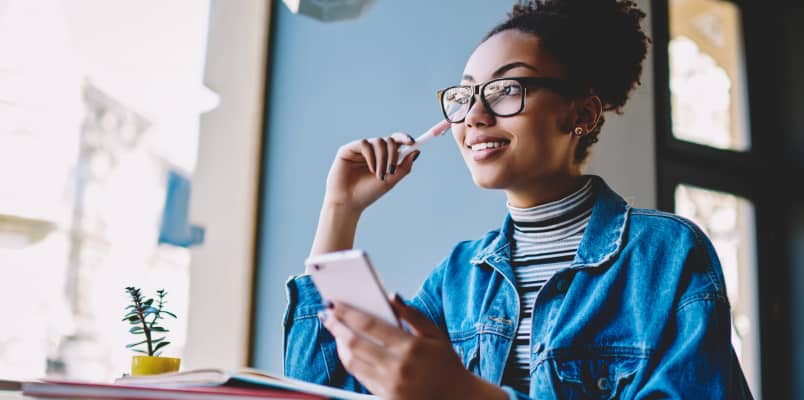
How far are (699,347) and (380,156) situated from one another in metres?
0.53

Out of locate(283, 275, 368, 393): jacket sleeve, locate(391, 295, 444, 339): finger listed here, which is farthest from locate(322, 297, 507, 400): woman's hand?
locate(283, 275, 368, 393): jacket sleeve

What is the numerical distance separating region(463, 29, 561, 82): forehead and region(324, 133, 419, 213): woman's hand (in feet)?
0.51

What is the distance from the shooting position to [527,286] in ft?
3.57

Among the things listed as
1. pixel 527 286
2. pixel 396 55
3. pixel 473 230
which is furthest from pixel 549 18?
pixel 396 55

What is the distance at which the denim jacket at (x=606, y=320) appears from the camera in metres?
0.86

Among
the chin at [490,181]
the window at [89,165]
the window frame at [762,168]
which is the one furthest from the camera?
the window frame at [762,168]

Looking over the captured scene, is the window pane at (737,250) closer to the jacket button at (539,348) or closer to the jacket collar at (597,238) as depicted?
the jacket collar at (597,238)

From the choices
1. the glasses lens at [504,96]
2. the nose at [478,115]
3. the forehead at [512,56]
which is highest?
the forehead at [512,56]

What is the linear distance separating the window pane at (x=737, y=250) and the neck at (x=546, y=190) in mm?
1296

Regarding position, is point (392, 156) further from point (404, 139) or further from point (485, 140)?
point (485, 140)

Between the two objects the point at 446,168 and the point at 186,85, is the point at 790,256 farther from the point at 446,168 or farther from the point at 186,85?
the point at 186,85

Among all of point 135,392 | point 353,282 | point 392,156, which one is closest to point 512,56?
point 392,156

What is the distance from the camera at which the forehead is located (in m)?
1.08

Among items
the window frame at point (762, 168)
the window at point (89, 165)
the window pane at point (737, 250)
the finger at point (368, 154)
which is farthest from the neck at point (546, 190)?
the window pane at point (737, 250)
